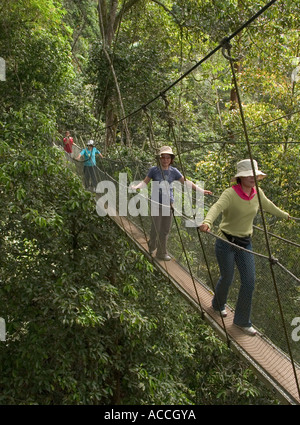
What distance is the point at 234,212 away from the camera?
6.04 ft

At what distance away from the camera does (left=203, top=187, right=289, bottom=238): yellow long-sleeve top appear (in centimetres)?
179

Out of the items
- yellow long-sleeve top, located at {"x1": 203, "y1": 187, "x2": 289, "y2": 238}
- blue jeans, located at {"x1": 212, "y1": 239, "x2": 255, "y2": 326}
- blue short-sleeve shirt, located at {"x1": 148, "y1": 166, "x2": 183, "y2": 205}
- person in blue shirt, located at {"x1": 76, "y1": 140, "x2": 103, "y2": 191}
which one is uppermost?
person in blue shirt, located at {"x1": 76, "y1": 140, "x2": 103, "y2": 191}

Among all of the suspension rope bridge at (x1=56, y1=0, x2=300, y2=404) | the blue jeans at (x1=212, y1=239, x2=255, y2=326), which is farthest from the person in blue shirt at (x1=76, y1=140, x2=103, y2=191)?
the blue jeans at (x1=212, y1=239, x2=255, y2=326)

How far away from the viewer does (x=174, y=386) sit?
326cm

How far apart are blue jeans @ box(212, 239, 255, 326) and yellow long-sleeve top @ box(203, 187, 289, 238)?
8 cm

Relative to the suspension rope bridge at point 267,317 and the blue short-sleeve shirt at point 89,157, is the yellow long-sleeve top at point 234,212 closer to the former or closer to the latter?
the suspension rope bridge at point 267,317

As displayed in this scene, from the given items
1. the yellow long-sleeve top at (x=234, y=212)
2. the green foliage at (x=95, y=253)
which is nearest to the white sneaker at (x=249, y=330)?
the yellow long-sleeve top at (x=234, y=212)

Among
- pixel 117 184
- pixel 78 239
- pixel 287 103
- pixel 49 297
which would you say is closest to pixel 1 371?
pixel 49 297

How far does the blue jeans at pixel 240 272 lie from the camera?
184 cm

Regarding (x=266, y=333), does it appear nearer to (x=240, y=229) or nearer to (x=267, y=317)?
(x=267, y=317)

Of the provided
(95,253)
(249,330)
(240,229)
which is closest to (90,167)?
(95,253)

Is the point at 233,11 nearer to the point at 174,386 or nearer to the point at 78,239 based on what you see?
the point at 78,239

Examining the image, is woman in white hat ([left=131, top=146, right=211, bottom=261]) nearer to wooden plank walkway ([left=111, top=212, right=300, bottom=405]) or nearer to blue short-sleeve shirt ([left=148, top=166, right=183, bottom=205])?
blue short-sleeve shirt ([left=148, top=166, right=183, bottom=205])
